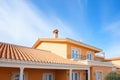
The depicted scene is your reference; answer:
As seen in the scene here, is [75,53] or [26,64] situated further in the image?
[75,53]

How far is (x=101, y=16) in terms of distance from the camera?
23.7 m

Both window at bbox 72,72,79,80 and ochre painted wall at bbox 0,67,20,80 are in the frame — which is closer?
ochre painted wall at bbox 0,67,20,80

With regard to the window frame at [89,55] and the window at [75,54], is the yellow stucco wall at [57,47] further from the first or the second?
the window frame at [89,55]

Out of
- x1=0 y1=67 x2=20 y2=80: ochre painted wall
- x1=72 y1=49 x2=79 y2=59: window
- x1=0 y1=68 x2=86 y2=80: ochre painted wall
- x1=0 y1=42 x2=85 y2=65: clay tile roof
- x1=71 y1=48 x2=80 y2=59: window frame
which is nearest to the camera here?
x1=0 y1=42 x2=85 y2=65: clay tile roof

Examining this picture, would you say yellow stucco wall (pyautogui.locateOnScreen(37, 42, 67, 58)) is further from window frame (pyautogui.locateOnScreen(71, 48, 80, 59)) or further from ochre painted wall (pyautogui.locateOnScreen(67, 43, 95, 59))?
window frame (pyautogui.locateOnScreen(71, 48, 80, 59))

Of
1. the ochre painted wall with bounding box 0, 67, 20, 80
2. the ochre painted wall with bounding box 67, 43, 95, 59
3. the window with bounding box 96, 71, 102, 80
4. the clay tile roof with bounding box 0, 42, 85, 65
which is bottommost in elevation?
the window with bounding box 96, 71, 102, 80

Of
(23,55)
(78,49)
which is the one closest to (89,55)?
(78,49)

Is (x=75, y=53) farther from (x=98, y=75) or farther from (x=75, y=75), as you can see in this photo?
(x=98, y=75)

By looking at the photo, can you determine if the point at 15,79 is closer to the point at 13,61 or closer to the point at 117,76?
the point at 13,61

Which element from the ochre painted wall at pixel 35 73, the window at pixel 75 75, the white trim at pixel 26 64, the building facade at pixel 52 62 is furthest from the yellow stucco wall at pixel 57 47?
the white trim at pixel 26 64

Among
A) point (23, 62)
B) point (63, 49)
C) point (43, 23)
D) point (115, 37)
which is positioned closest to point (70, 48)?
point (63, 49)

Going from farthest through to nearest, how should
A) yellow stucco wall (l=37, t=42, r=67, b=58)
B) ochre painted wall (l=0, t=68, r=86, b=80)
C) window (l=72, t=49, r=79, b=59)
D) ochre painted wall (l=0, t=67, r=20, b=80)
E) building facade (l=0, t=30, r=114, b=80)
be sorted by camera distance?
window (l=72, t=49, r=79, b=59) → yellow stucco wall (l=37, t=42, r=67, b=58) → ochre painted wall (l=0, t=68, r=86, b=80) → ochre painted wall (l=0, t=67, r=20, b=80) → building facade (l=0, t=30, r=114, b=80)

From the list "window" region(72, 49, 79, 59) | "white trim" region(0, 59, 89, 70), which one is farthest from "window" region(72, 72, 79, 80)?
"window" region(72, 49, 79, 59)

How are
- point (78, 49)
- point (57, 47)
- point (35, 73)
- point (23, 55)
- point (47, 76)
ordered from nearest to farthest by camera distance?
point (23, 55) → point (35, 73) → point (47, 76) → point (57, 47) → point (78, 49)
